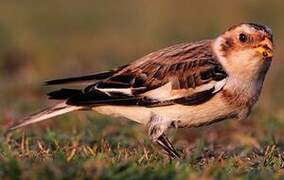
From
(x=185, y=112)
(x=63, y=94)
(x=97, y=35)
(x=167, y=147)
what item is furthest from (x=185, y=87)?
(x=97, y=35)

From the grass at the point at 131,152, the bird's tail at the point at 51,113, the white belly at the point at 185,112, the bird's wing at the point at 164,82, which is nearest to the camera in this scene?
the grass at the point at 131,152

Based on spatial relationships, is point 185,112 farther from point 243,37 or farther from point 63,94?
point 63,94

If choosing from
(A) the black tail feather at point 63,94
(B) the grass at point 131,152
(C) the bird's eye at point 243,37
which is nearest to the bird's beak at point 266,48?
(C) the bird's eye at point 243,37

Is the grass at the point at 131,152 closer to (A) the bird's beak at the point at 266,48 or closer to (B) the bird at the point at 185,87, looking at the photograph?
(B) the bird at the point at 185,87

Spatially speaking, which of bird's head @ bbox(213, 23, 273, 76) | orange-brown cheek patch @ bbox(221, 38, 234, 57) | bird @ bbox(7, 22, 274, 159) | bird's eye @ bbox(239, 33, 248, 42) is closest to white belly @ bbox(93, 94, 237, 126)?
bird @ bbox(7, 22, 274, 159)

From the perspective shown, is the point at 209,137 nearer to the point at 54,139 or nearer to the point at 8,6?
Answer: the point at 54,139

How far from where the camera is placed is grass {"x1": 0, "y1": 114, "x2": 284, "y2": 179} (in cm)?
518

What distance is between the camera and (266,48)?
6.89 m

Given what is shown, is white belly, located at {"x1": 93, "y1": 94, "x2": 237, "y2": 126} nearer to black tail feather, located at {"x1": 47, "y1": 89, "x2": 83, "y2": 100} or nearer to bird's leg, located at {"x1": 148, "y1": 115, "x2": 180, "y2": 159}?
bird's leg, located at {"x1": 148, "y1": 115, "x2": 180, "y2": 159}

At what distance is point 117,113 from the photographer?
720cm

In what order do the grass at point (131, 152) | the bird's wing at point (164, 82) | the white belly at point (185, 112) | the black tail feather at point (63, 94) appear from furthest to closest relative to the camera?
the black tail feather at point (63, 94)
the bird's wing at point (164, 82)
the white belly at point (185, 112)
the grass at point (131, 152)

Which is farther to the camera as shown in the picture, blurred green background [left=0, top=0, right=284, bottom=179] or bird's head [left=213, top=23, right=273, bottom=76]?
blurred green background [left=0, top=0, right=284, bottom=179]

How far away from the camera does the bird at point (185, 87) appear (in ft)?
22.4

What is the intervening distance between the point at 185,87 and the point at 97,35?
10.4 m
